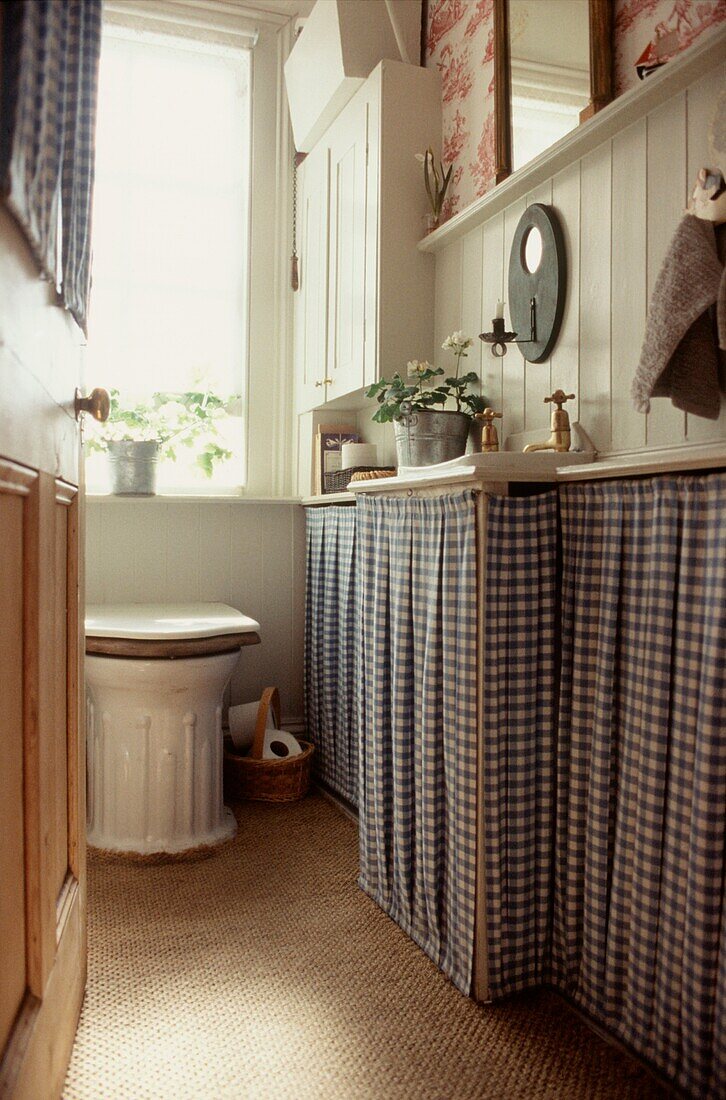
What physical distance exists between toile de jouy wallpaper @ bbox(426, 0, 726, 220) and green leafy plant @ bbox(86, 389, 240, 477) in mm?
1105

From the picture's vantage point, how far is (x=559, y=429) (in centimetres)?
180

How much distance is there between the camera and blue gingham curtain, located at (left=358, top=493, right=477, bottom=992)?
60.7 inches

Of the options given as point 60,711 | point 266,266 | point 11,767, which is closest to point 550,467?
point 60,711

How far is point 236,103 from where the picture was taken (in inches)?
125

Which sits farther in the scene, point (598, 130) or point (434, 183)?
point (434, 183)

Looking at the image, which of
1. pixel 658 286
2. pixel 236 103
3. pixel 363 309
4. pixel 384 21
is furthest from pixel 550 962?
pixel 236 103

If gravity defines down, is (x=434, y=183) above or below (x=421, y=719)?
above

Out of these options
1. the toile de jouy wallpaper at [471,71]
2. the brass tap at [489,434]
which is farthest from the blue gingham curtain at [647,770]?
the toile de jouy wallpaper at [471,71]

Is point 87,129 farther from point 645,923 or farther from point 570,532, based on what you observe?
point 645,923

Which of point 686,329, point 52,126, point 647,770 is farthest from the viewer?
point 686,329

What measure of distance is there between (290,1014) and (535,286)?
1617mm

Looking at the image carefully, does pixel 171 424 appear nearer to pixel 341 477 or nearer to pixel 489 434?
pixel 341 477

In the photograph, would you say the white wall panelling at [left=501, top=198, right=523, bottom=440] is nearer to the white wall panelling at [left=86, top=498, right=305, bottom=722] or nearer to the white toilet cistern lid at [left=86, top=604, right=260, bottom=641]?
the white toilet cistern lid at [left=86, top=604, right=260, bottom=641]

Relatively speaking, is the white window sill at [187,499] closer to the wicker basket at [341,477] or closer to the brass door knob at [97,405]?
the wicker basket at [341,477]
